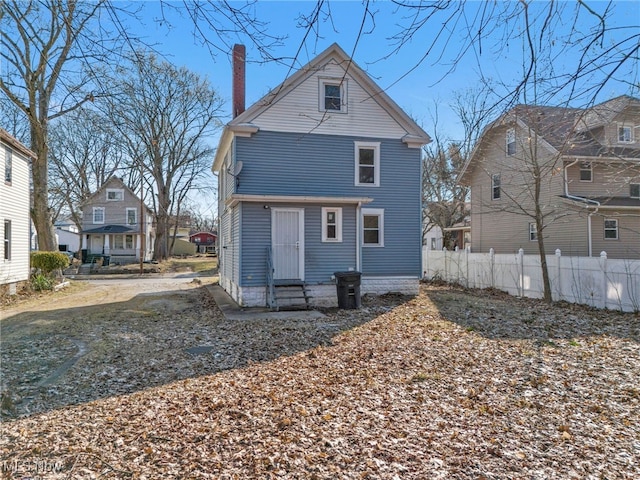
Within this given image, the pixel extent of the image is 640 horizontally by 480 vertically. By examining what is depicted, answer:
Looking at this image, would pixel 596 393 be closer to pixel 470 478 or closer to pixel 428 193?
pixel 470 478

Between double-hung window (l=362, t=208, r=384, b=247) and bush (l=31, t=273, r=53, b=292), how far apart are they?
11764mm

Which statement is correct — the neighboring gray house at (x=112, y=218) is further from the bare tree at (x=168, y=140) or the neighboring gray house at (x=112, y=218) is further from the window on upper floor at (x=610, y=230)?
the window on upper floor at (x=610, y=230)

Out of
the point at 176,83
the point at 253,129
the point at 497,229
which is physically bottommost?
the point at 497,229

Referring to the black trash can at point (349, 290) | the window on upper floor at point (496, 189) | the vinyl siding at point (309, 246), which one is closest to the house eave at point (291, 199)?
the vinyl siding at point (309, 246)

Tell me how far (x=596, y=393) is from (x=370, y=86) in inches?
417

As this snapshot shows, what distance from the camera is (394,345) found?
676cm

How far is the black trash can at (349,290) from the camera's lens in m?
10.9

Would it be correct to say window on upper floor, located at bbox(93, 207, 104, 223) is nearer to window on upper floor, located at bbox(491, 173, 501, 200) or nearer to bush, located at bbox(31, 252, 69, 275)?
bush, located at bbox(31, 252, 69, 275)

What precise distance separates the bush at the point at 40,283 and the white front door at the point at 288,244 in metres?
9.53

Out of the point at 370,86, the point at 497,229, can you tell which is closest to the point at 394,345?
the point at 370,86

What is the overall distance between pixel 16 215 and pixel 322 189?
11.2 meters

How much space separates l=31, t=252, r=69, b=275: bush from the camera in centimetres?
1578

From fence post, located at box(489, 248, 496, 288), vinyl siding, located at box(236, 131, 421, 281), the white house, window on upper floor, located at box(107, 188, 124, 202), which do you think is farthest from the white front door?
window on upper floor, located at box(107, 188, 124, 202)

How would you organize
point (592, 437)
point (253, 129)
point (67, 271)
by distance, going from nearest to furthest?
point (592, 437) < point (253, 129) < point (67, 271)
